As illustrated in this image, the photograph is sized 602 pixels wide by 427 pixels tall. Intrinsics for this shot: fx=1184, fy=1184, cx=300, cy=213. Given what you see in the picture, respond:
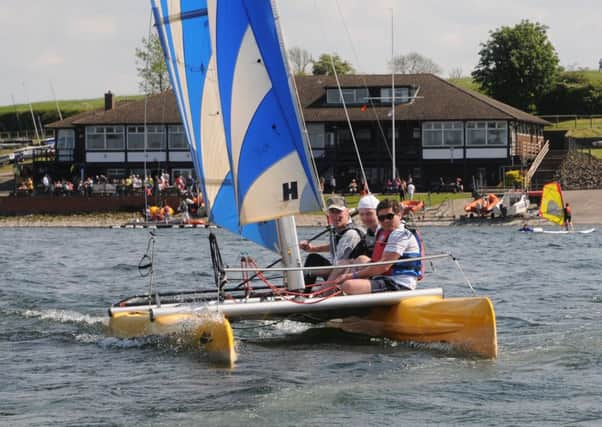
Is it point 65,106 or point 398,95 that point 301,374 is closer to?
point 398,95

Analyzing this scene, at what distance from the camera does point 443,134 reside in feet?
204

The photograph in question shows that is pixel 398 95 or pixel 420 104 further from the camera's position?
pixel 398 95

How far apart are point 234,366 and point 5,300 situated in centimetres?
879

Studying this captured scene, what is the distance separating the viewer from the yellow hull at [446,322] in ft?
41.9

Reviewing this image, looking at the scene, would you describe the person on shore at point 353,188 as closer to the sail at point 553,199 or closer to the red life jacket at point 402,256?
the sail at point 553,199

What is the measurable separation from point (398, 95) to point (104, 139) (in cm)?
1626

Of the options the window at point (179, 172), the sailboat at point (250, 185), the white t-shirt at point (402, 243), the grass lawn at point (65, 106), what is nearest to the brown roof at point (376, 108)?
the window at point (179, 172)

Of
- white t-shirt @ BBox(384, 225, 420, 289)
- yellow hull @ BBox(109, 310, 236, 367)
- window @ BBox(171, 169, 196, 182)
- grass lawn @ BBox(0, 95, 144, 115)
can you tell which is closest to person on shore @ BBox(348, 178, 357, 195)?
window @ BBox(171, 169, 196, 182)

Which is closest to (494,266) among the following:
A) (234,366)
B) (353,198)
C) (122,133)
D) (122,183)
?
(234,366)

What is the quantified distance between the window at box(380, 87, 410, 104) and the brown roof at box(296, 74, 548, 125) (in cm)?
29

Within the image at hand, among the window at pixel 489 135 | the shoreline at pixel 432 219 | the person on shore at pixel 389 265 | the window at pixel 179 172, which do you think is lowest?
the shoreline at pixel 432 219

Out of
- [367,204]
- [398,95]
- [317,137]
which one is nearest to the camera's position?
[367,204]

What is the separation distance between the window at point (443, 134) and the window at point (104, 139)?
54.5ft

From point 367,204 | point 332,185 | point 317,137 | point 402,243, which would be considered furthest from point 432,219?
point 402,243
